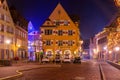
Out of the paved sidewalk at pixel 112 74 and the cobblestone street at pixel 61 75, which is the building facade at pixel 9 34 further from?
the paved sidewalk at pixel 112 74

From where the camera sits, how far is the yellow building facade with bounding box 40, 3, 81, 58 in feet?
330

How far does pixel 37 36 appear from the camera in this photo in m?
122

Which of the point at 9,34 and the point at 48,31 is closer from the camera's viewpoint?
the point at 9,34

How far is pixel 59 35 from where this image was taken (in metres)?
102

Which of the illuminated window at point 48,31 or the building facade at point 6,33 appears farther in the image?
the illuminated window at point 48,31

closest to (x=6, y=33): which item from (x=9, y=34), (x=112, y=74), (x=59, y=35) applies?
(x=9, y=34)

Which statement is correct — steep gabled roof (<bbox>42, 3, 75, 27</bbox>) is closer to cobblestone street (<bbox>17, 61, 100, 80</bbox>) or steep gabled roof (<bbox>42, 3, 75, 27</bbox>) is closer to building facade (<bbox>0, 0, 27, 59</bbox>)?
building facade (<bbox>0, 0, 27, 59</bbox>)

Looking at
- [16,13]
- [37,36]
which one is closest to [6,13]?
[16,13]

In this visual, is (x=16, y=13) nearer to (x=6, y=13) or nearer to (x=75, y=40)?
(x=6, y=13)

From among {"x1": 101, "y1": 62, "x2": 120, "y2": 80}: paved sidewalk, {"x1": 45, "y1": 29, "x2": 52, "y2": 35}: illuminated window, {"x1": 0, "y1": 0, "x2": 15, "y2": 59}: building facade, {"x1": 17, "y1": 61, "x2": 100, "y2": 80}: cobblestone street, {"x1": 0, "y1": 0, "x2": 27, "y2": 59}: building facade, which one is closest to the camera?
{"x1": 17, "y1": 61, "x2": 100, "y2": 80}: cobblestone street

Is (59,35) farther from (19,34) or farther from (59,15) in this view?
(19,34)

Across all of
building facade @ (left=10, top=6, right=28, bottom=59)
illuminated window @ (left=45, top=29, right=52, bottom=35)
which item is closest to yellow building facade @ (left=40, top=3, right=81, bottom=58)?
illuminated window @ (left=45, top=29, right=52, bottom=35)


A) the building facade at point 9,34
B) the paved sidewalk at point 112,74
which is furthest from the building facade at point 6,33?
the paved sidewalk at point 112,74

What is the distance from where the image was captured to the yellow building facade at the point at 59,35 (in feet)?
330
